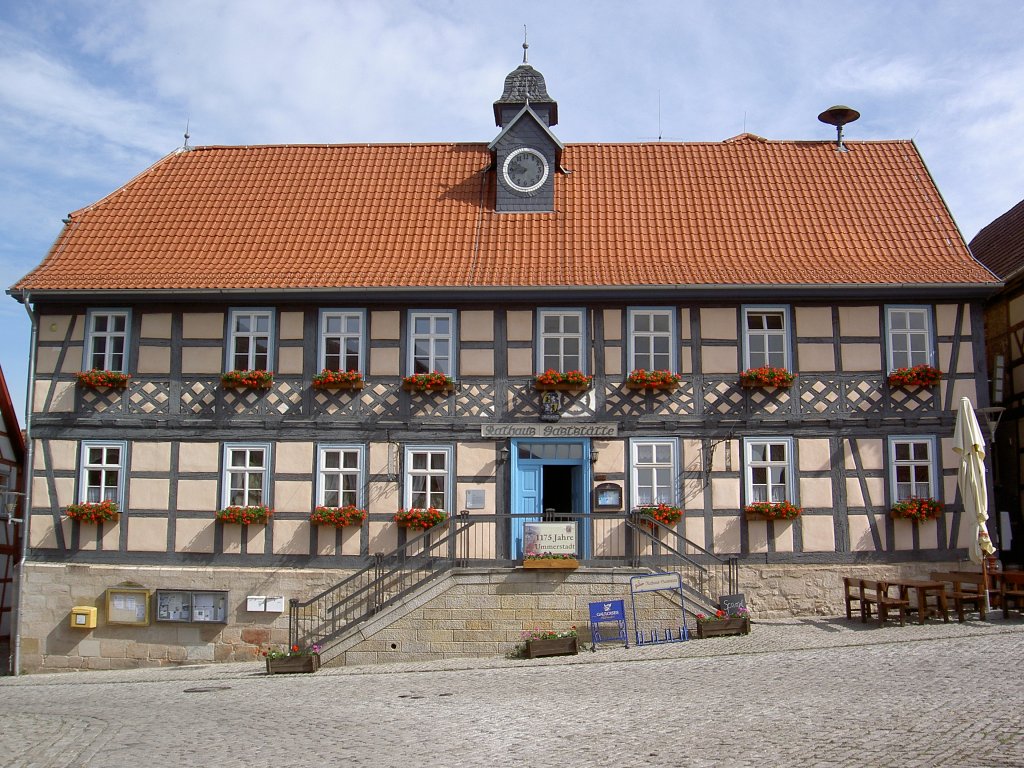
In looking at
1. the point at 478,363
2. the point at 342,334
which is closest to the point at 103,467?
the point at 342,334

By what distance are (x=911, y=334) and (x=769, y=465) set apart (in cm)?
346

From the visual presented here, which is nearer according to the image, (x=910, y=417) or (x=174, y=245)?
(x=910, y=417)

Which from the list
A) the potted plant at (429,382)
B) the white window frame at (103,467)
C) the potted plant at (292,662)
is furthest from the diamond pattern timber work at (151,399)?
the potted plant at (292,662)

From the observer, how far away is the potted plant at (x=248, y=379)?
1906 centimetres

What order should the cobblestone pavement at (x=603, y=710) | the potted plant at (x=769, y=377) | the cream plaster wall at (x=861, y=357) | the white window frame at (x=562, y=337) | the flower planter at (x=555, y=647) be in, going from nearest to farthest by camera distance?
the cobblestone pavement at (x=603, y=710) → the flower planter at (x=555, y=647) → the potted plant at (x=769, y=377) → the cream plaster wall at (x=861, y=357) → the white window frame at (x=562, y=337)

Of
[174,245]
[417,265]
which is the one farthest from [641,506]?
[174,245]

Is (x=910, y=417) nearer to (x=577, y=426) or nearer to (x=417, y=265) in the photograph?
(x=577, y=426)

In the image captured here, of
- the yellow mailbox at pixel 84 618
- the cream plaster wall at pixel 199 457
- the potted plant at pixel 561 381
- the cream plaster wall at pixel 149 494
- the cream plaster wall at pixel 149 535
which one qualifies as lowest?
the yellow mailbox at pixel 84 618

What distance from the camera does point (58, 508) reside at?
1927 centimetres

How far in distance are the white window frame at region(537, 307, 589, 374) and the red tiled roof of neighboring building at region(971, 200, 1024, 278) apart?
8222 mm

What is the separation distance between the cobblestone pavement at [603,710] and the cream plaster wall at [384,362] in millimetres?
5376

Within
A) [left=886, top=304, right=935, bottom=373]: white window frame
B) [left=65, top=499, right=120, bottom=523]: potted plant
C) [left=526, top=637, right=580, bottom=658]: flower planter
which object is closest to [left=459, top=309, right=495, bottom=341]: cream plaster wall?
[left=526, top=637, right=580, bottom=658]: flower planter

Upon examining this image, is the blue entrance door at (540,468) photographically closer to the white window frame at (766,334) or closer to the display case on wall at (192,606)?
the white window frame at (766,334)

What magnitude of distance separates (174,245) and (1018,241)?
16806 millimetres
